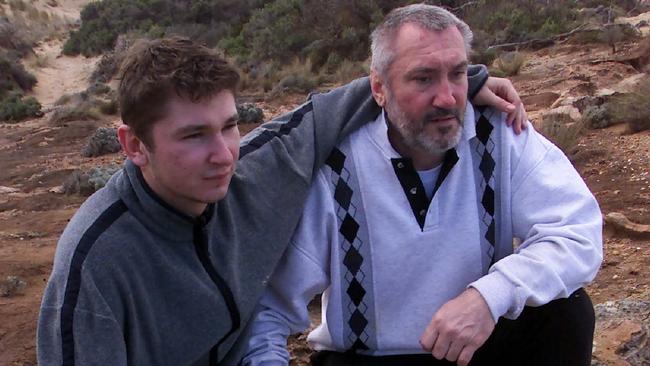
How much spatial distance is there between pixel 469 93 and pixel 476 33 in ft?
33.8

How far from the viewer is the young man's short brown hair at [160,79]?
63.4 inches

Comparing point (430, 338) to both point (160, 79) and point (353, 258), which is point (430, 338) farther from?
point (160, 79)

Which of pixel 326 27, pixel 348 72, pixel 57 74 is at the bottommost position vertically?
pixel 57 74

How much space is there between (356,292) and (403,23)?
76cm

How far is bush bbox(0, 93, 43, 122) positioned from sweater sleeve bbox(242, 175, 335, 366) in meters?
12.5

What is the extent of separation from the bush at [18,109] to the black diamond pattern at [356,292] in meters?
12.6

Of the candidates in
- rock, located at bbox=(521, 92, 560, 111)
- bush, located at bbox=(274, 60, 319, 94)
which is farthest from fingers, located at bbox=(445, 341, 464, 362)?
bush, located at bbox=(274, 60, 319, 94)

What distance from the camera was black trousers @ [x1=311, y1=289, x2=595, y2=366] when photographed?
6.61ft

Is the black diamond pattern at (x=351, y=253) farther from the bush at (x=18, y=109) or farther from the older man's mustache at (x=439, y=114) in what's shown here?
the bush at (x=18, y=109)

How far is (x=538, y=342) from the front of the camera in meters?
2.06

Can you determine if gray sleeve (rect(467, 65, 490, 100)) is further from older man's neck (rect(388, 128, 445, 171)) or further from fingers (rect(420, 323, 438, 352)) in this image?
fingers (rect(420, 323, 438, 352))

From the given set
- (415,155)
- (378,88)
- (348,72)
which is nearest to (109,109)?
(348,72)

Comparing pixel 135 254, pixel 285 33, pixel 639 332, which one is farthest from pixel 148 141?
pixel 285 33

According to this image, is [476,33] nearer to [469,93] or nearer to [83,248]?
[469,93]
